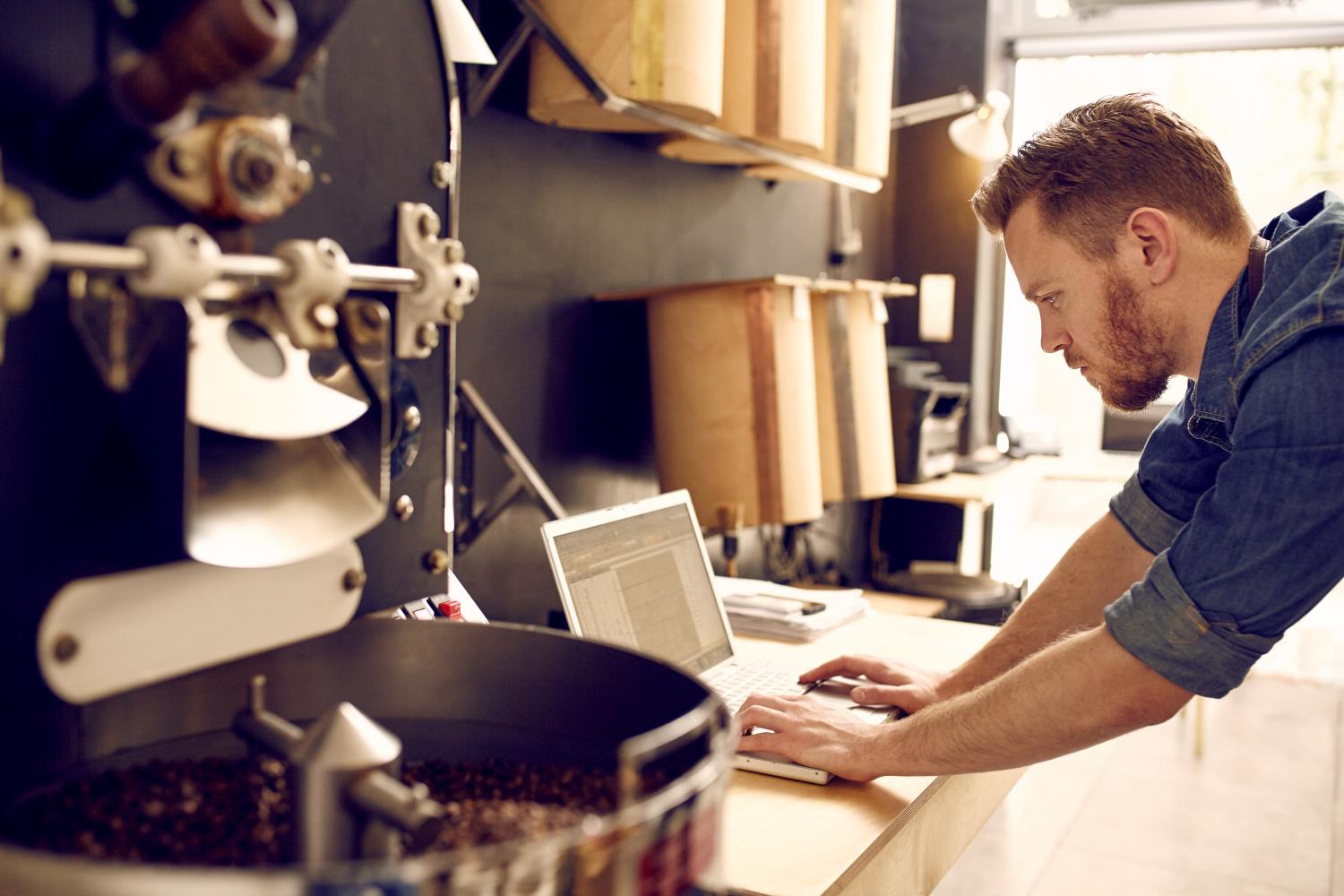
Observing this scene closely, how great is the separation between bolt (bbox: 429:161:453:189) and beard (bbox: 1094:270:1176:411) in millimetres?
970

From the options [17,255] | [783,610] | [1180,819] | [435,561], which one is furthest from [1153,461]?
[1180,819]

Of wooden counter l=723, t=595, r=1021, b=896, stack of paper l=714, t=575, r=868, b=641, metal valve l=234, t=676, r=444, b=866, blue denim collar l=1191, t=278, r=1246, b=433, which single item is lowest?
wooden counter l=723, t=595, r=1021, b=896

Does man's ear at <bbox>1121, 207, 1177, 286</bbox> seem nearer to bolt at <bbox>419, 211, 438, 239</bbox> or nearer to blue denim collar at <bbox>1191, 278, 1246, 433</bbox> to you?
blue denim collar at <bbox>1191, 278, 1246, 433</bbox>

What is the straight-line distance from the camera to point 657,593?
1.63 meters

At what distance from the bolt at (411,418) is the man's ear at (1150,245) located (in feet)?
3.35

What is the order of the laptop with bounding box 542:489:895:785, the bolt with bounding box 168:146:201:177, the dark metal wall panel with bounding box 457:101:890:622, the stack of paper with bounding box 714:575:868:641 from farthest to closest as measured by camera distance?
the stack of paper with bounding box 714:575:868:641, the dark metal wall panel with bounding box 457:101:890:622, the laptop with bounding box 542:489:895:785, the bolt with bounding box 168:146:201:177

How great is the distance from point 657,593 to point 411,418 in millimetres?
834

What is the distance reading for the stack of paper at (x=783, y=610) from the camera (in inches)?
75.2

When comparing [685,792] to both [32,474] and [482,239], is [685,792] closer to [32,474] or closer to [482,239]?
[32,474]

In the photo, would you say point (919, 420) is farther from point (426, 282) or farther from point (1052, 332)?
point (426, 282)

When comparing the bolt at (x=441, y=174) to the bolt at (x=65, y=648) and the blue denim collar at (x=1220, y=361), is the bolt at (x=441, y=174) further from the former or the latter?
the blue denim collar at (x=1220, y=361)

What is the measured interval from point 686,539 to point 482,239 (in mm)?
558

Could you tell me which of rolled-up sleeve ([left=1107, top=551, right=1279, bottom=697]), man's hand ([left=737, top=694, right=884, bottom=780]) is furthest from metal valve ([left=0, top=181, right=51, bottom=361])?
rolled-up sleeve ([left=1107, top=551, right=1279, bottom=697])

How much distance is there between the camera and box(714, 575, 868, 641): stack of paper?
1.91 meters
